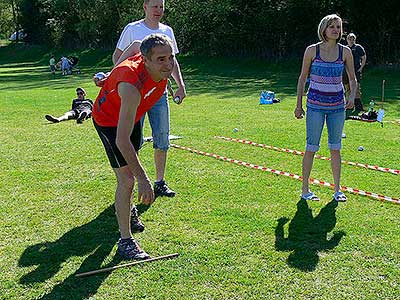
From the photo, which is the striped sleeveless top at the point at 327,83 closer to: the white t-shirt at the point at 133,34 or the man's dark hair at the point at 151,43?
the white t-shirt at the point at 133,34

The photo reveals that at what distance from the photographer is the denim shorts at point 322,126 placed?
504 cm

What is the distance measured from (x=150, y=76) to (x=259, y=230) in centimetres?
178

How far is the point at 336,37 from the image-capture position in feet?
15.8

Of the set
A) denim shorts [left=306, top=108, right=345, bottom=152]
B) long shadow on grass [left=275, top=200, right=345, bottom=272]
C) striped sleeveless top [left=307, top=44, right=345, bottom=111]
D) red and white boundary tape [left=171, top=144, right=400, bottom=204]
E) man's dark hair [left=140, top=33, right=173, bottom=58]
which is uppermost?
man's dark hair [left=140, top=33, right=173, bottom=58]

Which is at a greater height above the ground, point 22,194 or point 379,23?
point 379,23

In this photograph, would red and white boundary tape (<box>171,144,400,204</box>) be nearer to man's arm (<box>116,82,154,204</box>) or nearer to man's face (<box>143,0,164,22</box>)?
man's face (<box>143,0,164,22</box>)

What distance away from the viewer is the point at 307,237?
4.31 meters

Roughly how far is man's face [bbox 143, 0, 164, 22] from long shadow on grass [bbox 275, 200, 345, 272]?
2.33 metres

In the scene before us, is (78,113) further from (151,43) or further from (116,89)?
(151,43)

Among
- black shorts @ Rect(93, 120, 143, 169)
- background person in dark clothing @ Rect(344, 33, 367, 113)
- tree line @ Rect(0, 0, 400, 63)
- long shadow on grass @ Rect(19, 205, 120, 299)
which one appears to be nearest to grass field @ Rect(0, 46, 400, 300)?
long shadow on grass @ Rect(19, 205, 120, 299)

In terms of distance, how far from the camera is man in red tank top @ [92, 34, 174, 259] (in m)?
3.35

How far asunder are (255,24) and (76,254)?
24730 mm

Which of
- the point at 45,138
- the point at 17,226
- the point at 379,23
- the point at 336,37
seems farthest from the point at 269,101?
the point at 379,23

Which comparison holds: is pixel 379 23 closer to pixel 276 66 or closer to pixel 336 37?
pixel 276 66
